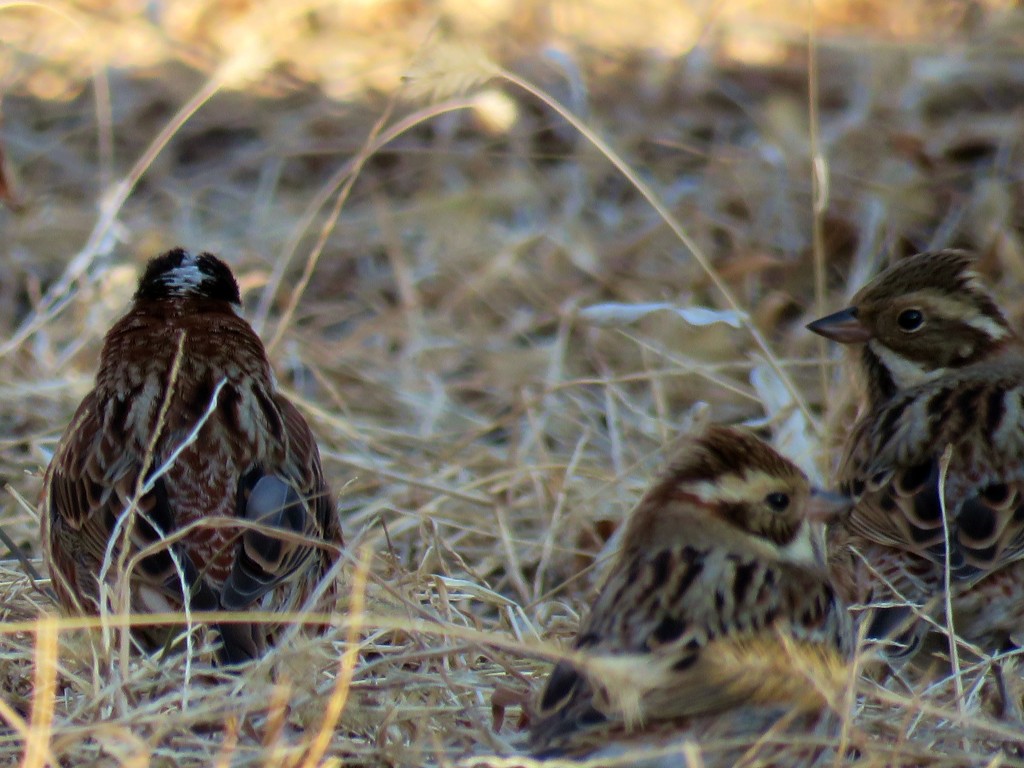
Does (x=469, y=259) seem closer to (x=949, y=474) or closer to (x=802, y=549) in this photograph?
(x=949, y=474)

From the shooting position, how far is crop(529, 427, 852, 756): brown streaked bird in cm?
273

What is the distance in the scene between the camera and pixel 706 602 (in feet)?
9.61

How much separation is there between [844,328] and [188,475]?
173 centimetres

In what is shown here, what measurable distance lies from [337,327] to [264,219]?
79cm

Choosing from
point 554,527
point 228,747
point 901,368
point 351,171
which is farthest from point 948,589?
point 351,171

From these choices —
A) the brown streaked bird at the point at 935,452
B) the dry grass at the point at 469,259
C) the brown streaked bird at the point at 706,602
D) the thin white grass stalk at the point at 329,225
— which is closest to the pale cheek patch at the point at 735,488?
the brown streaked bird at the point at 706,602

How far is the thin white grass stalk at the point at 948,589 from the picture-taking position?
3.24m

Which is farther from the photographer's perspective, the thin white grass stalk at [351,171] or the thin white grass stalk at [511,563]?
the thin white grass stalk at [351,171]

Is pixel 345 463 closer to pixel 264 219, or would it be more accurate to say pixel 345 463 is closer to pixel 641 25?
pixel 264 219

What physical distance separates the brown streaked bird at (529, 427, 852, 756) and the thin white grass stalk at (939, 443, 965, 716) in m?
0.26

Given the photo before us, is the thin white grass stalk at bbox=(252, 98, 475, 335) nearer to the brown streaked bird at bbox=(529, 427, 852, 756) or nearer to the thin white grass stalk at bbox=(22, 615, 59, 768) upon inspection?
the brown streaked bird at bbox=(529, 427, 852, 756)

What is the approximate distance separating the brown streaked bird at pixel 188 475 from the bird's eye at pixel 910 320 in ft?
4.99

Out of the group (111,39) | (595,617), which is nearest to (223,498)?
(595,617)

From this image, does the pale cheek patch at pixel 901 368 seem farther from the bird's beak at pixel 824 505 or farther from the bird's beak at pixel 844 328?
the bird's beak at pixel 824 505
